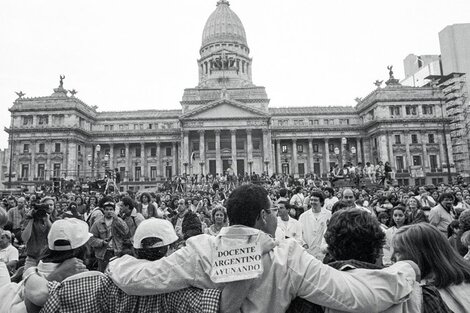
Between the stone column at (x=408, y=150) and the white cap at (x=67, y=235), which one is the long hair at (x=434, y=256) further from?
the stone column at (x=408, y=150)

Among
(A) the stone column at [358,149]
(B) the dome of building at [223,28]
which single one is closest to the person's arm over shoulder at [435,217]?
(A) the stone column at [358,149]

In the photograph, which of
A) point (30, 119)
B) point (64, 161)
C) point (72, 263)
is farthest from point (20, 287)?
point (30, 119)

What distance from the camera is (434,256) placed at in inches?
130

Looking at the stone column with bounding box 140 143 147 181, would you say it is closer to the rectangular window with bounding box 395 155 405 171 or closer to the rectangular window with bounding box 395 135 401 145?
the rectangular window with bounding box 395 155 405 171

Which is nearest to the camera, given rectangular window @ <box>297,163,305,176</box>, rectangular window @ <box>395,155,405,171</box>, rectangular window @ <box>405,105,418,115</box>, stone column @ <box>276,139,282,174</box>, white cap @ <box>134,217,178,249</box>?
white cap @ <box>134,217,178,249</box>

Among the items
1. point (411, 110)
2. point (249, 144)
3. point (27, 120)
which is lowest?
point (249, 144)

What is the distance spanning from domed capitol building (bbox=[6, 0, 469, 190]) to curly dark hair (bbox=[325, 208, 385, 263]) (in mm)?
49845

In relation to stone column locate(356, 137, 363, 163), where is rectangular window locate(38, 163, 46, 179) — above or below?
below

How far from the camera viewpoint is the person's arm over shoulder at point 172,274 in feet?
9.88

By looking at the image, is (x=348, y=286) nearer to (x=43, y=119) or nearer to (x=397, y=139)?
(x=397, y=139)

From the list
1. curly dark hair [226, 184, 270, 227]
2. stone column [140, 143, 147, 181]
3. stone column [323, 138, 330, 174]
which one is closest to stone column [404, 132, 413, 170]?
stone column [323, 138, 330, 174]

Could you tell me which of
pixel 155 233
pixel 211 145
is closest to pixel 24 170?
pixel 211 145

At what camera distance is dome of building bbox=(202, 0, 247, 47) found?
7544 cm

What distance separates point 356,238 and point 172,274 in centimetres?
157
